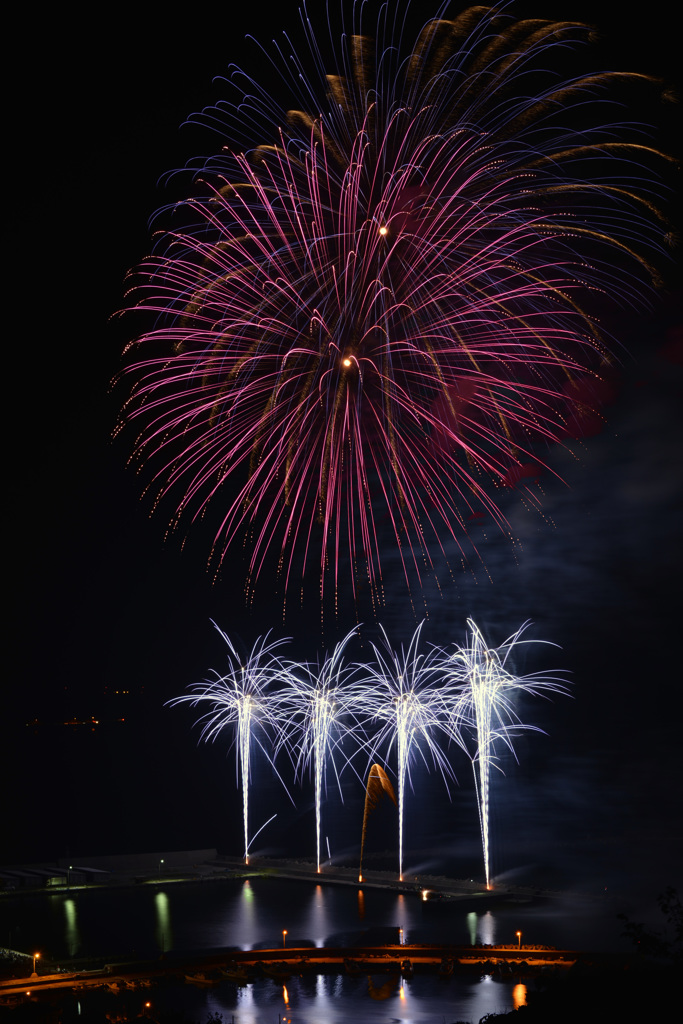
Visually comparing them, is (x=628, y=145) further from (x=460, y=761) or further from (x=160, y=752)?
(x=160, y=752)

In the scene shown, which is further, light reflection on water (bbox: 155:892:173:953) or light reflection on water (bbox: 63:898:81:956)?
light reflection on water (bbox: 155:892:173:953)

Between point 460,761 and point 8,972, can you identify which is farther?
point 460,761

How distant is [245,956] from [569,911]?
43.1ft

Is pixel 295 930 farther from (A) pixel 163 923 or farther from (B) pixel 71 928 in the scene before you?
(B) pixel 71 928

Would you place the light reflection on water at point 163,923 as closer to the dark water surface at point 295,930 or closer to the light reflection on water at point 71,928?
the dark water surface at point 295,930

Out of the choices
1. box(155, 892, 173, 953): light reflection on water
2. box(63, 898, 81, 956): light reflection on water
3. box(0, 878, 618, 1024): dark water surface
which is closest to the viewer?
box(0, 878, 618, 1024): dark water surface

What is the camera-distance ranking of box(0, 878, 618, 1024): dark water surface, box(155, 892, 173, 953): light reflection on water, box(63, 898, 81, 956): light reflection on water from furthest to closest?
box(155, 892, 173, 953): light reflection on water → box(63, 898, 81, 956): light reflection on water → box(0, 878, 618, 1024): dark water surface

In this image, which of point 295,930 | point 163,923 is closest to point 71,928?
point 163,923

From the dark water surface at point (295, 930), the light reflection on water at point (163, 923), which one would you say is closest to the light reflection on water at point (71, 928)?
the dark water surface at point (295, 930)

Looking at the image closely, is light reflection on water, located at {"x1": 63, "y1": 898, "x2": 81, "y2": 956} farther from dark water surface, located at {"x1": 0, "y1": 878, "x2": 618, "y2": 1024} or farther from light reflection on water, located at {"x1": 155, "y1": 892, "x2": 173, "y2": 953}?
light reflection on water, located at {"x1": 155, "y1": 892, "x2": 173, "y2": 953}

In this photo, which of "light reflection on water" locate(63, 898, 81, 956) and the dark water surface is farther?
"light reflection on water" locate(63, 898, 81, 956)

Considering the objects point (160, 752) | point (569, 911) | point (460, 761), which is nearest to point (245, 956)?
point (569, 911)

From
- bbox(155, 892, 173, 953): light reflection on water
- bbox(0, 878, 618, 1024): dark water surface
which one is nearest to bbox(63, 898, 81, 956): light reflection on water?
bbox(0, 878, 618, 1024): dark water surface

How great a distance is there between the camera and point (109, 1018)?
88.5ft
